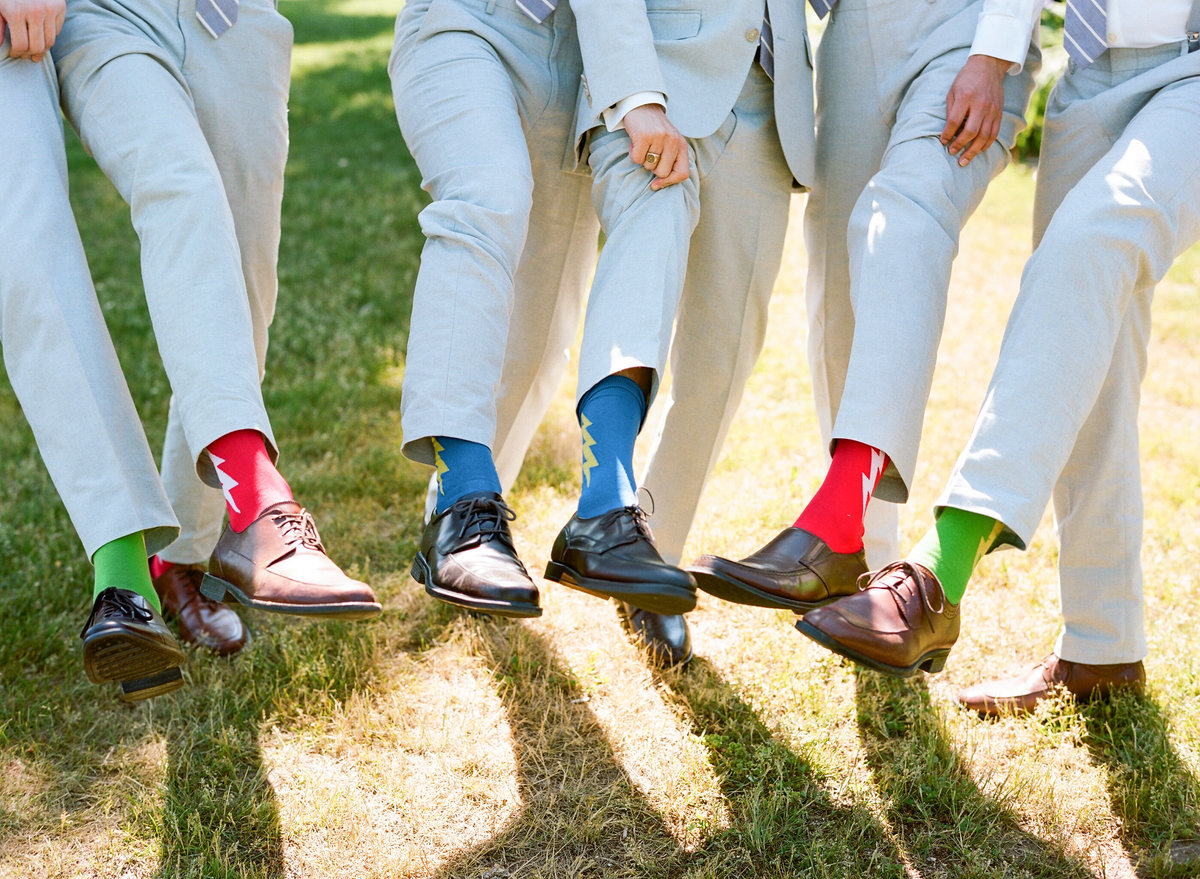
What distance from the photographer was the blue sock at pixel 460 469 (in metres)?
2.10

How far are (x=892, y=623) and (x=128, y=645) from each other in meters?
1.42

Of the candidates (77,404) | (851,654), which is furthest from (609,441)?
(77,404)

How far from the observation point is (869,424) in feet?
6.85

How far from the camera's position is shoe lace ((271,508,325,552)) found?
2031 millimetres

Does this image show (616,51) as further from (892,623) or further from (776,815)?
(776,815)

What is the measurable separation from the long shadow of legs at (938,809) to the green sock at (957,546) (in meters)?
0.57

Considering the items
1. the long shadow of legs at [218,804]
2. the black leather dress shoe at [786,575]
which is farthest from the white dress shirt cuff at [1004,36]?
the long shadow of legs at [218,804]

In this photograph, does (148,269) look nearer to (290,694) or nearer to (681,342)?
(290,694)

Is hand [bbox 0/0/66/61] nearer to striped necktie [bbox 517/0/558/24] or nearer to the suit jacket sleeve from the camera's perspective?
striped necktie [bbox 517/0/558/24]

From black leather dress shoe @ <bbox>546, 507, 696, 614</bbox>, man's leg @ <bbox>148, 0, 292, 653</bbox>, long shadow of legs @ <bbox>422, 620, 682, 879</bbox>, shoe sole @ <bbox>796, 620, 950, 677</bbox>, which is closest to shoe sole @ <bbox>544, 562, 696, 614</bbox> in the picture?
black leather dress shoe @ <bbox>546, 507, 696, 614</bbox>

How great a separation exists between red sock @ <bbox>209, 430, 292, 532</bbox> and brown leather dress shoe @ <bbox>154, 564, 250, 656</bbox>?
959mm

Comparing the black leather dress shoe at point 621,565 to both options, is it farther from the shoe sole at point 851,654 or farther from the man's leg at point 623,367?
the shoe sole at point 851,654

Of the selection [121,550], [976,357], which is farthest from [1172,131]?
[976,357]

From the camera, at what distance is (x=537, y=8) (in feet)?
8.18
